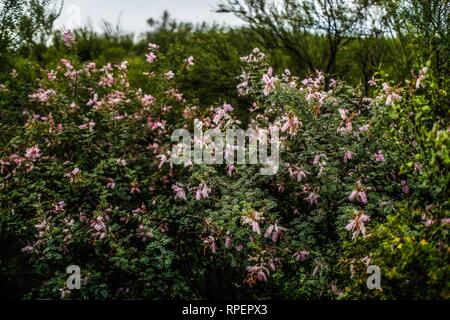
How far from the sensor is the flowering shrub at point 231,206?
393cm

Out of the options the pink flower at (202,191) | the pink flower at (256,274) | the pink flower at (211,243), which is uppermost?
the pink flower at (202,191)

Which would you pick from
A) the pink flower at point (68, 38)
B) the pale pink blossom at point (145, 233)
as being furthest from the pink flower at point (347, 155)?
the pink flower at point (68, 38)

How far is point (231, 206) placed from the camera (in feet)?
13.5

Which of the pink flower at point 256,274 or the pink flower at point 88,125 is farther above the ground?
the pink flower at point 88,125

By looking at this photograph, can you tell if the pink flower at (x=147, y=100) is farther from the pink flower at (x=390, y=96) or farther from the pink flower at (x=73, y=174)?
the pink flower at (x=390, y=96)

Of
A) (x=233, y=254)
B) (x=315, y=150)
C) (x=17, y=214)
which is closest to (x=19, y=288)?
(x=17, y=214)

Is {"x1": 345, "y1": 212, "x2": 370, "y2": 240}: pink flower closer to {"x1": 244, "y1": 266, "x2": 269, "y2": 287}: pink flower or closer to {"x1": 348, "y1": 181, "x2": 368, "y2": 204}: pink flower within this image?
{"x1": 348, "y1": 181, "x2": 368, "y2": 204}: pink flower

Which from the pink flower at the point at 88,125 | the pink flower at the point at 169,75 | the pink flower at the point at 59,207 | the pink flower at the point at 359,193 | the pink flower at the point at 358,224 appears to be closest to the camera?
the pink flower at the point at 358,224

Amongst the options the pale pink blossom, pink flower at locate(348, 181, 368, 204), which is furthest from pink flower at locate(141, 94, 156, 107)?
pink flower at locate(348, 181, 368, 204)

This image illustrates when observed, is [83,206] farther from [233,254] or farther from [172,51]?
[172,51]

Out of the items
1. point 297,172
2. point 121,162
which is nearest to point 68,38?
point 121,162

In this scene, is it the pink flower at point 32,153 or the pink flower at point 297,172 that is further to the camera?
the pink flower at point 32,153

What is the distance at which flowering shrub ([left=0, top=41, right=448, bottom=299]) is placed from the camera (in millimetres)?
3930

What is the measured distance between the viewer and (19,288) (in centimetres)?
525
